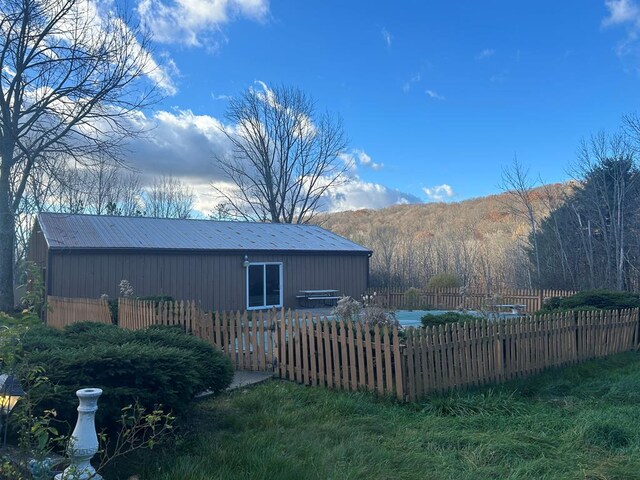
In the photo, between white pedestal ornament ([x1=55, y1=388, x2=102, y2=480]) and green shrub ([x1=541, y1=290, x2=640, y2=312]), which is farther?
green shrub ([x1=541, y1=290, x2=640, y2=312])

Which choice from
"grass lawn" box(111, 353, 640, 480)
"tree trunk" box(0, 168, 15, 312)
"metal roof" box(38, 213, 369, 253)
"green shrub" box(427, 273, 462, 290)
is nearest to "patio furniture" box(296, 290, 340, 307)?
"metal roof" box(38, 213, 369, 253)

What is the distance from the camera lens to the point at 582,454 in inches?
184

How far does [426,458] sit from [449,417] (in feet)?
5.02

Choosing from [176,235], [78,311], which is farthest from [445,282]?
[78,311]

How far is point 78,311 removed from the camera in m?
13.6

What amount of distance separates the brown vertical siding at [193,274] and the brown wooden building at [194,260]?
31 mm

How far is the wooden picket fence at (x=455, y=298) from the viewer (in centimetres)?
1798

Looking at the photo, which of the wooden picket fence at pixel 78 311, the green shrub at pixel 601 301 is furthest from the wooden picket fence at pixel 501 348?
Answer: the wooden picket fence at pixel 78 311

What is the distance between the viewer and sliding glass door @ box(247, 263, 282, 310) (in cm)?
1995

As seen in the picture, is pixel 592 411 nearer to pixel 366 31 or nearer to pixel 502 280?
pixel 366 31

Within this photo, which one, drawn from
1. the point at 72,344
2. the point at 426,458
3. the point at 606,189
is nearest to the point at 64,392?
the point at 72,344

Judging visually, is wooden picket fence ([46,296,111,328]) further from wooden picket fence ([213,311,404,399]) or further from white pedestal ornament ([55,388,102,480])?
white pedestal ornament ([55,388,102,480])

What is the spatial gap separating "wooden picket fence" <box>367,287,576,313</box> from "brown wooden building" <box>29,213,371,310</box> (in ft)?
7.35

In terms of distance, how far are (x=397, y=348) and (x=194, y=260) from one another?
520 inches
